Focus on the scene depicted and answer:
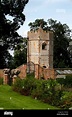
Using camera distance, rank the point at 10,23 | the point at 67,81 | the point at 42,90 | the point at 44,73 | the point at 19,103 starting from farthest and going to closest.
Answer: the point at 10,23 < the point at 44,73 < the point at 67,81 < the point at 42,90 < the point at 19,103

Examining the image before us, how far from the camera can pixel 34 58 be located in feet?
188

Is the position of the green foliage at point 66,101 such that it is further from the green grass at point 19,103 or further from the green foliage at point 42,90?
the green grass at point 19,103

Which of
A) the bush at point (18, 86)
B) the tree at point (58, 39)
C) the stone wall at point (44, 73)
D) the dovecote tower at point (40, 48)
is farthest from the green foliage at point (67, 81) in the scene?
the tree at point (58, 39)

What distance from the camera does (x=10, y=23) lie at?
48.8m

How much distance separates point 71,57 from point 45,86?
5450cm

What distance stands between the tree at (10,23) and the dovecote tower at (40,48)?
27.5 feet

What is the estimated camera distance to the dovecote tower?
57031 mm

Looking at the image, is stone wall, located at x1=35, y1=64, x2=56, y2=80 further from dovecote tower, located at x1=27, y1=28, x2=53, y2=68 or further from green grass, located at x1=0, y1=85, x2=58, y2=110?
green grass, located at x1=0, y1=85, x2=58, y2=110

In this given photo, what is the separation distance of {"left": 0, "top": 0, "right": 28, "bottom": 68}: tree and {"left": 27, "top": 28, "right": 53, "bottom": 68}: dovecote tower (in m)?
8.39

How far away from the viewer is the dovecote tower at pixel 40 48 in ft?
187

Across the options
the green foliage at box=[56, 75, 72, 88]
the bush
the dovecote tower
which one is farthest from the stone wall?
the bush

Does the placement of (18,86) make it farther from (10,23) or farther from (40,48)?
(40,48)

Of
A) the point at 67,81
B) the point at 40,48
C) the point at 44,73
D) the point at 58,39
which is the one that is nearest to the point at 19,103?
the point at 67,81

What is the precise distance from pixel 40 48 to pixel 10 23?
10257mm
